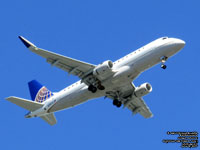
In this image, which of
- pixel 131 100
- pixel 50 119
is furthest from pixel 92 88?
pixel 50 119

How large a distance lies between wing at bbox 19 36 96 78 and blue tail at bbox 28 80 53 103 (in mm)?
6625

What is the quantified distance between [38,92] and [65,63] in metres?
9.45

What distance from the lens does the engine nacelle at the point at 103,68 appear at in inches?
1953

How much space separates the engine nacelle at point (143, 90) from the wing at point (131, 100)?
2.07 ft

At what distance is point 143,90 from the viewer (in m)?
55.1

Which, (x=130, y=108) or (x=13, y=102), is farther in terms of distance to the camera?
(x=130, y=108)

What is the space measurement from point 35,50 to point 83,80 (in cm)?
661

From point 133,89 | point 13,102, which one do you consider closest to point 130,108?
point 133,89

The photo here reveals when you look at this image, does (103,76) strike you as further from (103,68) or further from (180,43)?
(180,43)

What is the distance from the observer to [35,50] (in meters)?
48.5

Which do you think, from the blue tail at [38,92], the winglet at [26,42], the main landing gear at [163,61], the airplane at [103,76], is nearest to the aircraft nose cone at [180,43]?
the airplane at [103,76]

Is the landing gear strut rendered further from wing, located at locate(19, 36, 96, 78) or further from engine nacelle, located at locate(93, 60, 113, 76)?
engine nacelle, located at locate(93, 60, 113, 76)

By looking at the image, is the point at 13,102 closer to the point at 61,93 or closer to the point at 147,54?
the point at 61,93

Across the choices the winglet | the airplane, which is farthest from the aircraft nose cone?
the winglet
